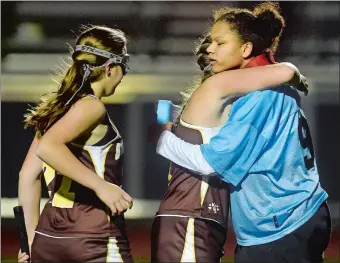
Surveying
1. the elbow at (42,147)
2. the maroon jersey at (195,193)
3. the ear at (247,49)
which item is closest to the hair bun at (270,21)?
the ear at (247,49)

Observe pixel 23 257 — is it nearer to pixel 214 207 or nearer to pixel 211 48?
pixel 214 207

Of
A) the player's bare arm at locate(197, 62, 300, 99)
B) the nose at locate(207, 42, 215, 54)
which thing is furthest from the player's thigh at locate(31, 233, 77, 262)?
the nose at locate(207, 42, 215, 54)

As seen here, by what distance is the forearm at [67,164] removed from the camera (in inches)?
113

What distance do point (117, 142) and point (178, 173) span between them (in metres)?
0.25

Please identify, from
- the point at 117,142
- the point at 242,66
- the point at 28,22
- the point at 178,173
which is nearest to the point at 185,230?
the point at 178,173

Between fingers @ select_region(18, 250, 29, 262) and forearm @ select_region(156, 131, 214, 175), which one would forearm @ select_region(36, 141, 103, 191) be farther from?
fingers @ select_region(18, 250, 29, 262)

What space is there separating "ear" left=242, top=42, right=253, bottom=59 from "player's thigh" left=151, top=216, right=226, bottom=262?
0.65m

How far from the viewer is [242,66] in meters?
3.07

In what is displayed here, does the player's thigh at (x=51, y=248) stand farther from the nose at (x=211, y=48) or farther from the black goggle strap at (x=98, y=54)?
the nose at (x=211, y=48)

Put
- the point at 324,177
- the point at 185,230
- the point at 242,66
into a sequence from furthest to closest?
1. the point at 324,177
2. the point at 242,66
3. the point at 185,230

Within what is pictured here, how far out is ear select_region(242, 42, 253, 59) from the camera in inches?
120

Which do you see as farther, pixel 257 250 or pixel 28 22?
pixel 28 22

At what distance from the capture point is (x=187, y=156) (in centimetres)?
296

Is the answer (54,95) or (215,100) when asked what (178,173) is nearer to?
(215,100)
